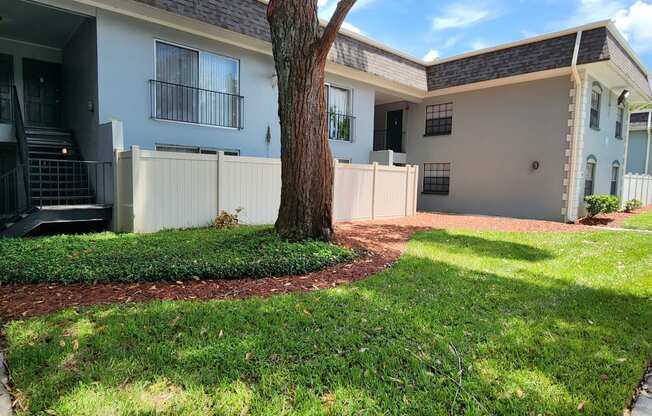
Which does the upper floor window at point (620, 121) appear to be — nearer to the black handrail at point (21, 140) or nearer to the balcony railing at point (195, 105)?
the balcony railing at point (195, 105)

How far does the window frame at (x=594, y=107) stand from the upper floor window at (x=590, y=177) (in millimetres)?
1229

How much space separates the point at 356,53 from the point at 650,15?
540 inches

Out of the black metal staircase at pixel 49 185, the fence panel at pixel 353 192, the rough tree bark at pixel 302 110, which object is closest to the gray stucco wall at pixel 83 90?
the black metal staircase at pixel 49 185

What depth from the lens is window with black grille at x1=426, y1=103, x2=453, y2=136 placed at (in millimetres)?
16125

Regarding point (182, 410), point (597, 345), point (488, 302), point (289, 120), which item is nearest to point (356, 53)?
point (289, 120)

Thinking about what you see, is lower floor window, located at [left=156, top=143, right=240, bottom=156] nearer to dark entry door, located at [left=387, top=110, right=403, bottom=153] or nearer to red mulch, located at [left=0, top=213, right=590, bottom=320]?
red mulch, located at [left=0, top=213, right=590, bottom=320]

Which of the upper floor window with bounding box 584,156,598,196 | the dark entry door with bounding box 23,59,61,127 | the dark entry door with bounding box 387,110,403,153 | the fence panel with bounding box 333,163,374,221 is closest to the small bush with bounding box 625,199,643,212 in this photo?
the upper floor window with bounding box 584,156,598,196

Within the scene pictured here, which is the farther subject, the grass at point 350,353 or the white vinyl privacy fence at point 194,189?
the white vinyl privacy fence at point 194,189

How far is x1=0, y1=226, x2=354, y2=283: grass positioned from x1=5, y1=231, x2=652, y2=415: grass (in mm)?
1013

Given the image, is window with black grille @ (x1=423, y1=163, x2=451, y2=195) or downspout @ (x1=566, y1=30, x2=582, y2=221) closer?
downspout @ (x1=566, y1=30, x2=582, y2=221)

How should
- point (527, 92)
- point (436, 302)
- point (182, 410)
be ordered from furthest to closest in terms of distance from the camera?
1. point (527, 92)
2. point (436, 302)
3. point (182, 410)

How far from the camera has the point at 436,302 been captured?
13.6 ft

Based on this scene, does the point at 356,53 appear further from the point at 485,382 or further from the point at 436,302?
the point at 485,382

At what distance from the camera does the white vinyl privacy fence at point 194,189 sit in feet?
25.1
